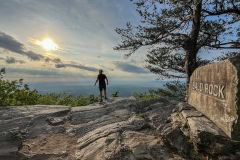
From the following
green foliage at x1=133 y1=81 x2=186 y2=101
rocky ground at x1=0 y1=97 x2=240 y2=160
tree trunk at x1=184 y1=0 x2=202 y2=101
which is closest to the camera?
rocky ground at x1=0 y1=97 x2=240 y2=160

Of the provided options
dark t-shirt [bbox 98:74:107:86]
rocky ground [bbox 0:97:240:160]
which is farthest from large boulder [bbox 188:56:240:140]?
dark t-shirt [bbox 98:74:107:86]

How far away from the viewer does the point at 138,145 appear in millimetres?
3850

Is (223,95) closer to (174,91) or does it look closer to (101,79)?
(101,79)

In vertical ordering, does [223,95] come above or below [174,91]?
above

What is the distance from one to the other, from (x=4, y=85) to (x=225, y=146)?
12.4 meters

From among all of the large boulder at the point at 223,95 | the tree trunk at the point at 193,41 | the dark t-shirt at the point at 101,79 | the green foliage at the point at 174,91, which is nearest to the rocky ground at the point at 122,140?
the large boulder at the point at 223,95

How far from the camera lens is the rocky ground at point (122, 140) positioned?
3.34 metres

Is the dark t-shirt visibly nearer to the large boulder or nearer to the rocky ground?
the rocky ground

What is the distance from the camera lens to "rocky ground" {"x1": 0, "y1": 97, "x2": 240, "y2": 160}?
3.34 m

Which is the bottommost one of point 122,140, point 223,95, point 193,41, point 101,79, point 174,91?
point 122,140

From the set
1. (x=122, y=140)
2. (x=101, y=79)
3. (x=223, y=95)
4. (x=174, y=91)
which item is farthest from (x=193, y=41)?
(x=122, y=140)

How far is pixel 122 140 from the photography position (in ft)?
13.6

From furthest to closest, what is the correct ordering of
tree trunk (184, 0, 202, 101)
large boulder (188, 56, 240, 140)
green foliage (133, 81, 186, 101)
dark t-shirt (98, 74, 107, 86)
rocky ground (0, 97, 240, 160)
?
1. green foliage (133, 81, 186, 101)
2. dark t-shirt (98, 74, 107, 86)
3. tree trunk (184, 0, 202, 101)
4. rocky ground (0, 97, 240, 160)
5. large boulder (188, 56, 240, 140)

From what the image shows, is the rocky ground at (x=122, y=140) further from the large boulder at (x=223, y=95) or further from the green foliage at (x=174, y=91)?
the green foliage at (x=174, y=91)
